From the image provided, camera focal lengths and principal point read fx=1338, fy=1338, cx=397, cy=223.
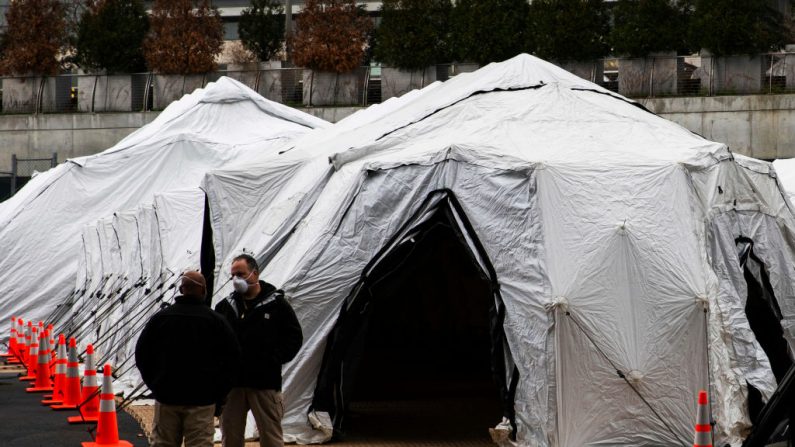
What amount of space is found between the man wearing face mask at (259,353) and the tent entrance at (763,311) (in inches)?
213

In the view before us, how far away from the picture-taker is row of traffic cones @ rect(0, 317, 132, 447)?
11633 millimetres

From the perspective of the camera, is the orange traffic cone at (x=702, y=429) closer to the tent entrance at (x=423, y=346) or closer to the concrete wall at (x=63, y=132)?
the tent entrance at (x=423, y=346)

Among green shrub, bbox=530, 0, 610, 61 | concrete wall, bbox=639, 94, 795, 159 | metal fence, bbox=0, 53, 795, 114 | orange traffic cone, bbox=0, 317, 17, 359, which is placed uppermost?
green shrub, bbox=530, 0, 610, 61

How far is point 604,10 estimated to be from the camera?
1319 inches

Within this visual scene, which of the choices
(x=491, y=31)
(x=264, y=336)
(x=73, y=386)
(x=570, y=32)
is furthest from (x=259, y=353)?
(x=491, y=31)

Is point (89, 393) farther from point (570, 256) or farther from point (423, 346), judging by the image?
point (423, 346)

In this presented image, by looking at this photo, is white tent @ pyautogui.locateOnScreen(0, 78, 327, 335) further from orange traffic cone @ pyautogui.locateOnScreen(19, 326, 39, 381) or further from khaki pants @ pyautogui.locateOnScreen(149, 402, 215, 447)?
khaki pants @ pyautogui.locateOnScreen(149, 402, 215, 447)

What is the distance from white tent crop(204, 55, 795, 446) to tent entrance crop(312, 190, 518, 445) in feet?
0.11

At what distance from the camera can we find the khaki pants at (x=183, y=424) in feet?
29.3

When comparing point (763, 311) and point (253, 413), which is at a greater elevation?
point (763, 311)

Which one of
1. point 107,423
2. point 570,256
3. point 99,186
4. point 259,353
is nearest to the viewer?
point 259,353

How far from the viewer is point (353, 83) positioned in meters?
34.6

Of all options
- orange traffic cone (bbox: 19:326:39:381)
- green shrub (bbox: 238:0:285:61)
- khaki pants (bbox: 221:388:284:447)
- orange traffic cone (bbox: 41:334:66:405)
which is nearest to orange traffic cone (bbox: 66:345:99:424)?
orange traffic cone (bbox: 41:334:66:405)

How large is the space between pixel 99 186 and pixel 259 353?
15.5m
